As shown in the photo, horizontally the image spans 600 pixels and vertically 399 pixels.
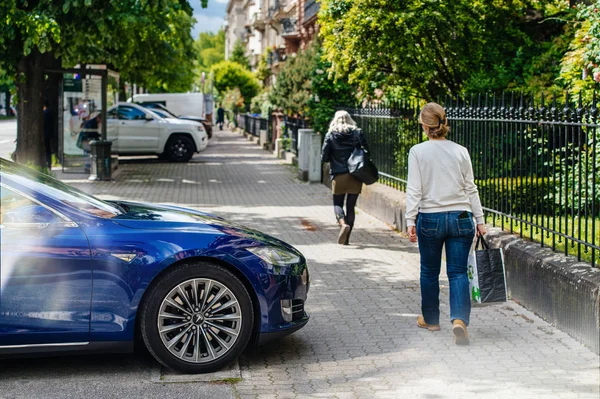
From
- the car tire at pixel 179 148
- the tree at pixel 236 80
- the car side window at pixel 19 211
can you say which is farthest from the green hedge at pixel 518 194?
the tree at pixel 236 80

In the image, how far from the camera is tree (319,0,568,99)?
15.1 metres

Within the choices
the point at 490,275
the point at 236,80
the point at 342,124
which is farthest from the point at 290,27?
the point at 490,275

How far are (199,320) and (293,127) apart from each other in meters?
22.1

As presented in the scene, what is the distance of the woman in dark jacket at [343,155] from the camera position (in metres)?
12.4

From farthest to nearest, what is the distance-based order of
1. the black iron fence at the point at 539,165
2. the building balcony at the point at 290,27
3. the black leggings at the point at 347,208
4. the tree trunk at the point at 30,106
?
1. the building balcony at the point at 290,27
2. the tree trunk at the point at 30,106
3. the black leggings at the point at 347,208
4. the black iron fence at the point at 539,165

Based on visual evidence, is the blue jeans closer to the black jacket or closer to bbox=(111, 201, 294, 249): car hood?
bbox=(111, 201, 294, 249): car hood

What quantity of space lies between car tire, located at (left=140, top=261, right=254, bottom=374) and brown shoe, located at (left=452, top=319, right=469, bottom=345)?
1558 mm

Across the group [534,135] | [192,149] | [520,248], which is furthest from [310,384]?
[192,149]

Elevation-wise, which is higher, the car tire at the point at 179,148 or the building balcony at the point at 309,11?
the building balcony at the point at 309,11

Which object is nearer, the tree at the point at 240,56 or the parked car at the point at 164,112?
the parked car at the point at 164,112

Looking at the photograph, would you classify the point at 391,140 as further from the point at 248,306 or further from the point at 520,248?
the point at 248,306

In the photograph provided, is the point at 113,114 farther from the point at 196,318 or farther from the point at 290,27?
the point at 290,27

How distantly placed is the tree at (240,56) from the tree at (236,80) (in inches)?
440

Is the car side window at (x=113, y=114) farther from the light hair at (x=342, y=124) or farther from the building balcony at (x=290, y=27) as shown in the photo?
the building balcony at (x=290, y=27)
